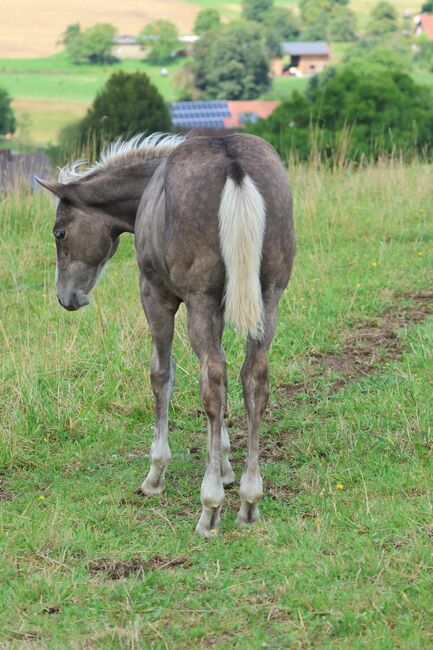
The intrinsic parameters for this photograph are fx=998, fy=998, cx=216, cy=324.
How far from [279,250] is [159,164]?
3.84 ft

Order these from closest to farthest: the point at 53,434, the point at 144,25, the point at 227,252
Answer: the point at 227,252
the point at 53,434
the point at 144,25

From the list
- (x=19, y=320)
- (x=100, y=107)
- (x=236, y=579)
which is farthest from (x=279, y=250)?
(x=100, y=107)

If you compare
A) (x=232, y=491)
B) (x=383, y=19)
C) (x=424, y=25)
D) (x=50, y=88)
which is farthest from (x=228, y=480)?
(x=383, y=19)

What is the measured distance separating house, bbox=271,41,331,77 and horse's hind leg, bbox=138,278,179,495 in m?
90.7

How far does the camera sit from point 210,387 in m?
4.64

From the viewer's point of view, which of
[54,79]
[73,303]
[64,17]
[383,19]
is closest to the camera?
[73,303]

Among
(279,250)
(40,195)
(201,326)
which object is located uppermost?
(279,250)

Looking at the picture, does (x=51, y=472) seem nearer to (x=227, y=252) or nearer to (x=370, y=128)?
(x=227, y=252)

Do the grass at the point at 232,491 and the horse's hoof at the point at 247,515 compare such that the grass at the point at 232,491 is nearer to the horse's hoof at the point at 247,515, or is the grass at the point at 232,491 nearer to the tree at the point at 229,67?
the horse's hoof at the point at 247,515

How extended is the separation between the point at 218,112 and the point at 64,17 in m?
20.3

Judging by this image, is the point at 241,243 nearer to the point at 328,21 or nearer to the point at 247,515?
the point at 247,515

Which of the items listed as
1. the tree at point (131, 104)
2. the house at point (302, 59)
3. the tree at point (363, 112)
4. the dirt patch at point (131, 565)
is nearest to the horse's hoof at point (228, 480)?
the dirt patch at point (131, 565)

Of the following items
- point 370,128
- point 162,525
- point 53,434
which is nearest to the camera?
point 162,525

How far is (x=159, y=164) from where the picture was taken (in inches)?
219
